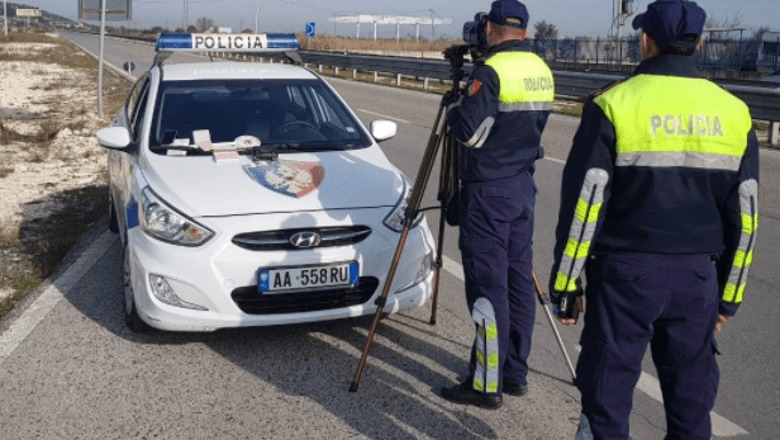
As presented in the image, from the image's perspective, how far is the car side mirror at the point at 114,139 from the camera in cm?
570

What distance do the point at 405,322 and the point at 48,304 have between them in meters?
2.34

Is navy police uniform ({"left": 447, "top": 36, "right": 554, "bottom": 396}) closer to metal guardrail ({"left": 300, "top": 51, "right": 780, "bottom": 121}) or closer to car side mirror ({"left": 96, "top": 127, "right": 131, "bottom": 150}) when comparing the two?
car side mirror ({"left": 96, "top": 127, "right": 131, "bottom": 150})

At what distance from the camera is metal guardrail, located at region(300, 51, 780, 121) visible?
13.3 metres

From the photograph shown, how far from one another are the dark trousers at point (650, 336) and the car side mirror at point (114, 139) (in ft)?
12.3

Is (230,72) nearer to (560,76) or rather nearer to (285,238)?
(285,238)

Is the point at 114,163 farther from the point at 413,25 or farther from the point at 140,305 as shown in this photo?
the point at 413,25

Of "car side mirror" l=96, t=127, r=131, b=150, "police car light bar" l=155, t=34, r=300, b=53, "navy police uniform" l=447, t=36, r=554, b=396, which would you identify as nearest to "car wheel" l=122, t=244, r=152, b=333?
"car side mirror" l=96, t=127, r=131, b=150

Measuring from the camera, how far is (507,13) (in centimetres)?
388

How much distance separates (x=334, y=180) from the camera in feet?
17.5

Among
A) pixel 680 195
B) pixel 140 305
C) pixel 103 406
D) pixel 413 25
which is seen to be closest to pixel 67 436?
pixel 103 406

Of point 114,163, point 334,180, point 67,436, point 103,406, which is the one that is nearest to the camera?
point 67,436

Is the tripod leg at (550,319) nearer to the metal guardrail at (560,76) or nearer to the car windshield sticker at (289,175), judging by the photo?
the car windshield sticker at (289,175)

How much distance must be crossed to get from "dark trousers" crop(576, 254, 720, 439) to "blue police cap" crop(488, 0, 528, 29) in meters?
1.41

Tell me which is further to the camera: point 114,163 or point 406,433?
point 114,163
